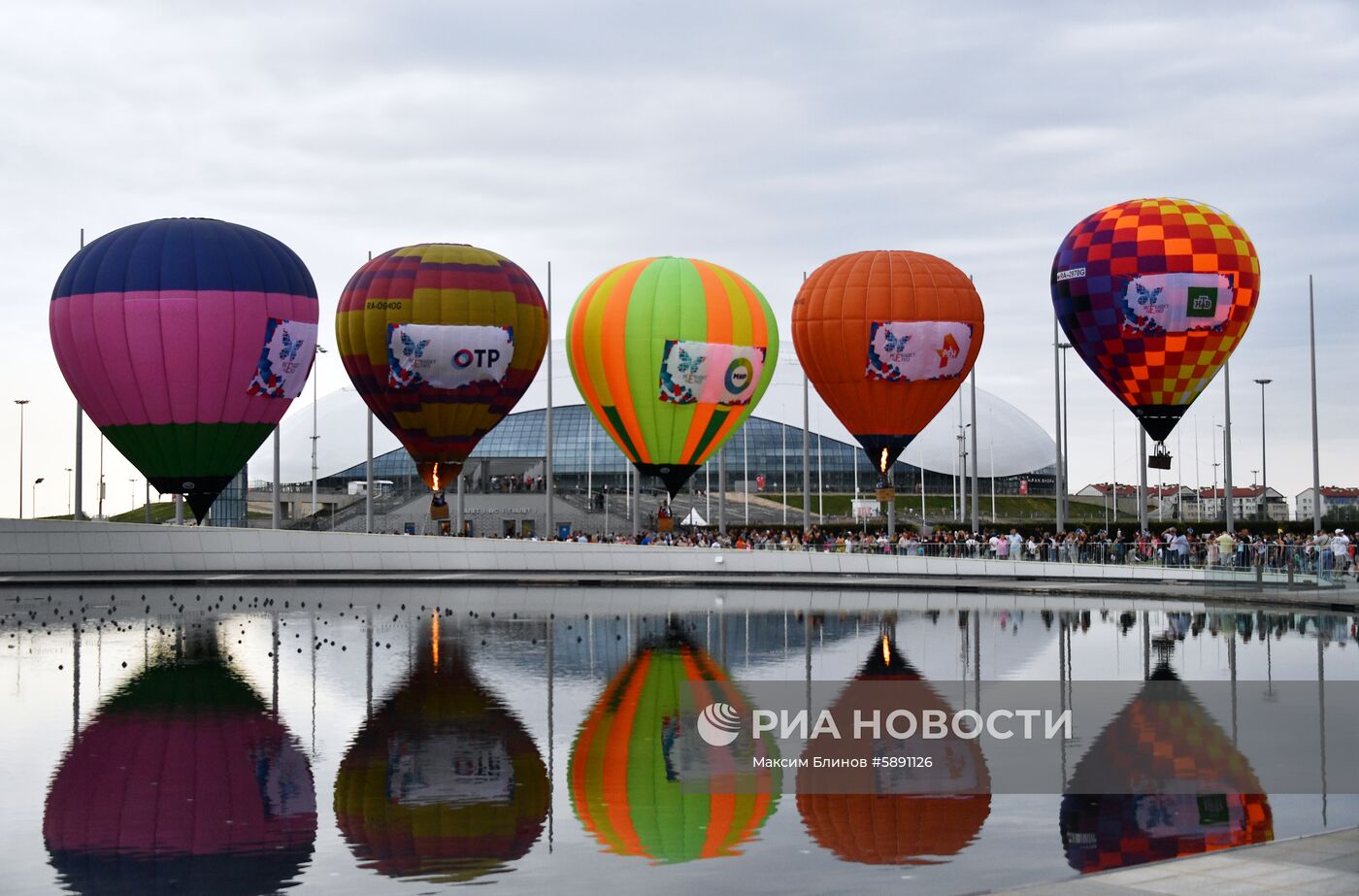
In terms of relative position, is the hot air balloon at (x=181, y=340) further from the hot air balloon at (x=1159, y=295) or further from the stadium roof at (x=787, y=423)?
the stadium roof at (x=787, y=423)

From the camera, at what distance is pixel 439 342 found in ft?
171

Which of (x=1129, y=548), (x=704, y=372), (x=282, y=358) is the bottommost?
(x=1129, y=548)

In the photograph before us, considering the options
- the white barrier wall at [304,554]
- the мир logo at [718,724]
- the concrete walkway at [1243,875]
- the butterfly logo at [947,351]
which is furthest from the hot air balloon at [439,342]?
the concrete walkway at [1243,875]

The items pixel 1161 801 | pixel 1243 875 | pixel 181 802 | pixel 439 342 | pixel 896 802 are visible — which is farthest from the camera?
pixel 439 342

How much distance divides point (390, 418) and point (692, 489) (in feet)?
167

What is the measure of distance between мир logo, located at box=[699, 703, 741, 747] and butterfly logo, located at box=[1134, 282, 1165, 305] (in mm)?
31275

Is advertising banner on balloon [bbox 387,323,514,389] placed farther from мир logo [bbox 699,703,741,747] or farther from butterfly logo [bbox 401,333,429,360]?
мир logo [bbox 699,703,741,747]

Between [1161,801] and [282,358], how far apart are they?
37359mm

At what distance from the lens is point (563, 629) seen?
113ft

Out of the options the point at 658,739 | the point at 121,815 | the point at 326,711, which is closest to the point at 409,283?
the point at 326,711

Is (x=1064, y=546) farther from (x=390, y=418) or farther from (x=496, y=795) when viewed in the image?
(x=496, y=795)

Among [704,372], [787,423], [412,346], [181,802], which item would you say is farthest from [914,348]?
[787,423]

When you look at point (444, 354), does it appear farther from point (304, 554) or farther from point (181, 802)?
point (181, 802)

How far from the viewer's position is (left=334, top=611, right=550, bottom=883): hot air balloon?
13883 mm
